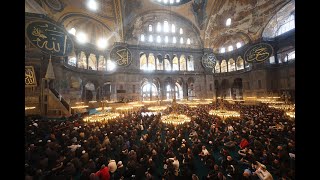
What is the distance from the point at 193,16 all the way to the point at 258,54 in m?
13.3

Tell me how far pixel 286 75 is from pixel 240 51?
6528mm

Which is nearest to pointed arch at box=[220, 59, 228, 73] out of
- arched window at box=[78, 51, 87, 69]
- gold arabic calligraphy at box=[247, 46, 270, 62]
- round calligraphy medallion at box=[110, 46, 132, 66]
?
gold arabic calligraphy at box=[247, 46, 270, 62]

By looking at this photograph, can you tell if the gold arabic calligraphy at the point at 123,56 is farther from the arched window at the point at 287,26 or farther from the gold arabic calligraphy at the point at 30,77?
the arched window at the point at 287,26

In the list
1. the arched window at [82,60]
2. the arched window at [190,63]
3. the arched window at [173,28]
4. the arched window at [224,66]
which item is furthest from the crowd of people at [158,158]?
the arched window at [224,66]

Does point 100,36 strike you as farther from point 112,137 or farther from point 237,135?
point 237,135

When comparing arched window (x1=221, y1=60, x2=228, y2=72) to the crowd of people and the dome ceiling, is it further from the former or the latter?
the crowd of people

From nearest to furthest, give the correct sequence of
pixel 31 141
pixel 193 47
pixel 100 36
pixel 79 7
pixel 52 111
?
pixel 31 141, pixel 52 111, pixel 79 7, pixel 100 36, pixel 193 47

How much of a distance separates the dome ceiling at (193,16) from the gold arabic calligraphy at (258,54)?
9978 millimetres

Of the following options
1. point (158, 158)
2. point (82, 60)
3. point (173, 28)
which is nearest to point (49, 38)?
point (158, 158)

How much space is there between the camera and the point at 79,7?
568 inches

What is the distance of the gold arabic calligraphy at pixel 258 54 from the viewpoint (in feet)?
31.0

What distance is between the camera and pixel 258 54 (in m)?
9.89
